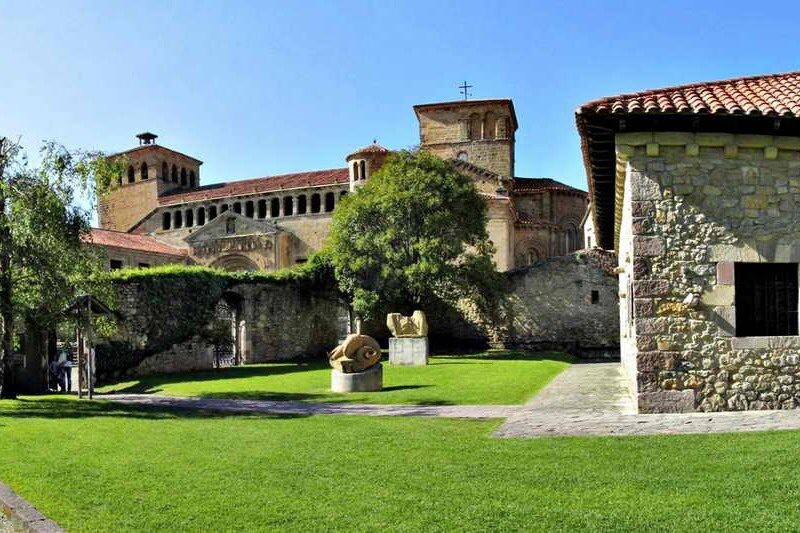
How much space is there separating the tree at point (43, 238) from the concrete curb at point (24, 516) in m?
8.97

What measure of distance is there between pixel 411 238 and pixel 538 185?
22.6m

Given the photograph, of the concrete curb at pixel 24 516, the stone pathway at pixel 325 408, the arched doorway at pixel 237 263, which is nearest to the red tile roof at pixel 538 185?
the arched doorway at pixel 237 263

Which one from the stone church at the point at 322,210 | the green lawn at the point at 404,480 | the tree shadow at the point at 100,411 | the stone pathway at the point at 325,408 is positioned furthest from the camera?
the stone church at the point at 322,210

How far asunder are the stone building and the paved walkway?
55 cm

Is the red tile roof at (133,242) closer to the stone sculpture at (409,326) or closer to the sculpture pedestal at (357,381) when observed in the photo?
the stone sculpture at (409,326)

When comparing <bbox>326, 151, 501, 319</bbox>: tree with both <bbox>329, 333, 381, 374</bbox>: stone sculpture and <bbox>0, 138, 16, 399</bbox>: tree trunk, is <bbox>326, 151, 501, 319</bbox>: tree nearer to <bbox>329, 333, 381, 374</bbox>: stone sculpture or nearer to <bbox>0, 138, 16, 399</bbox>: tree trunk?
<bbox>329, 333, 381, 374</bbox>: stone sculpture

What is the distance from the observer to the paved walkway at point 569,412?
8.71m

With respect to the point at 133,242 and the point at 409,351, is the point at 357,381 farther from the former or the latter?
the point at 133,242

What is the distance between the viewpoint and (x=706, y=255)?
396 inches

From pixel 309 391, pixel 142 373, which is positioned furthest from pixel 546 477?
pixel 142 373

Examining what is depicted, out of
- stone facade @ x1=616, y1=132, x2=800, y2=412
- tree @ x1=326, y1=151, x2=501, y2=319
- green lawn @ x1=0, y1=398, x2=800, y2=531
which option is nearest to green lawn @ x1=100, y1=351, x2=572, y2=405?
stone facade @ x1=616, y1=132, x2=800, y2=412

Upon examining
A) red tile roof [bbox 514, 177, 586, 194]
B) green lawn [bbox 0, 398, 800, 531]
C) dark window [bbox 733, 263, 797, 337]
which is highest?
red tile roof [bbox 514, 177, 586, 194]

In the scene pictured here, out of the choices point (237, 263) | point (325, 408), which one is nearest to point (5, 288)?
point (325, 408)

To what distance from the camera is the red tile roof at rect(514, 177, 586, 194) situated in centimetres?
4806
